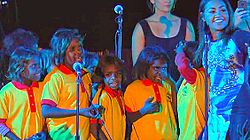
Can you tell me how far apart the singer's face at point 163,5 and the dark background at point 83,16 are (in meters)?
0.04

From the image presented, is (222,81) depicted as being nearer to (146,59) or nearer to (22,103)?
(146,59)

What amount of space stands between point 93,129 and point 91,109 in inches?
5.0

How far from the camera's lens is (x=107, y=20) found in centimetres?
321

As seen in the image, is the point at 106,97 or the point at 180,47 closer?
the point at 106,97

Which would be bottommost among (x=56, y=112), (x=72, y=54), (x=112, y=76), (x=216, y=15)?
(x=56, y=112)

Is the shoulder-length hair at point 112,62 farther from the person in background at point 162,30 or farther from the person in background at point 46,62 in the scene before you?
the person in background at point 46,62

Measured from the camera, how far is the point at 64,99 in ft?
9.66

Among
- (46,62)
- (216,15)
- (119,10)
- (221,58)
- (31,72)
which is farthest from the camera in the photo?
(119,10)

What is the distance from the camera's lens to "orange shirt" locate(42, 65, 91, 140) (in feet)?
9.63

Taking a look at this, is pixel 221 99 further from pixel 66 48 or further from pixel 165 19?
pixel 66 48

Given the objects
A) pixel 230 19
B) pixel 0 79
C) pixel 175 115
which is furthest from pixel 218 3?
pixel 0 79

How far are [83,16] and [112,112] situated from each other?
2.26 ft

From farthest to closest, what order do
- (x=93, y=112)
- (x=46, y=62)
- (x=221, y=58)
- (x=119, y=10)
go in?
(x=119, y=10) → (x=46, y=62) → (x=93, y=112) → (x=221, y=58)

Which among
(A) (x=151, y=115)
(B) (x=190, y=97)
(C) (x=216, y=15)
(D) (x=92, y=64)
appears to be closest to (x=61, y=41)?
(D) (x=92, y=64)
